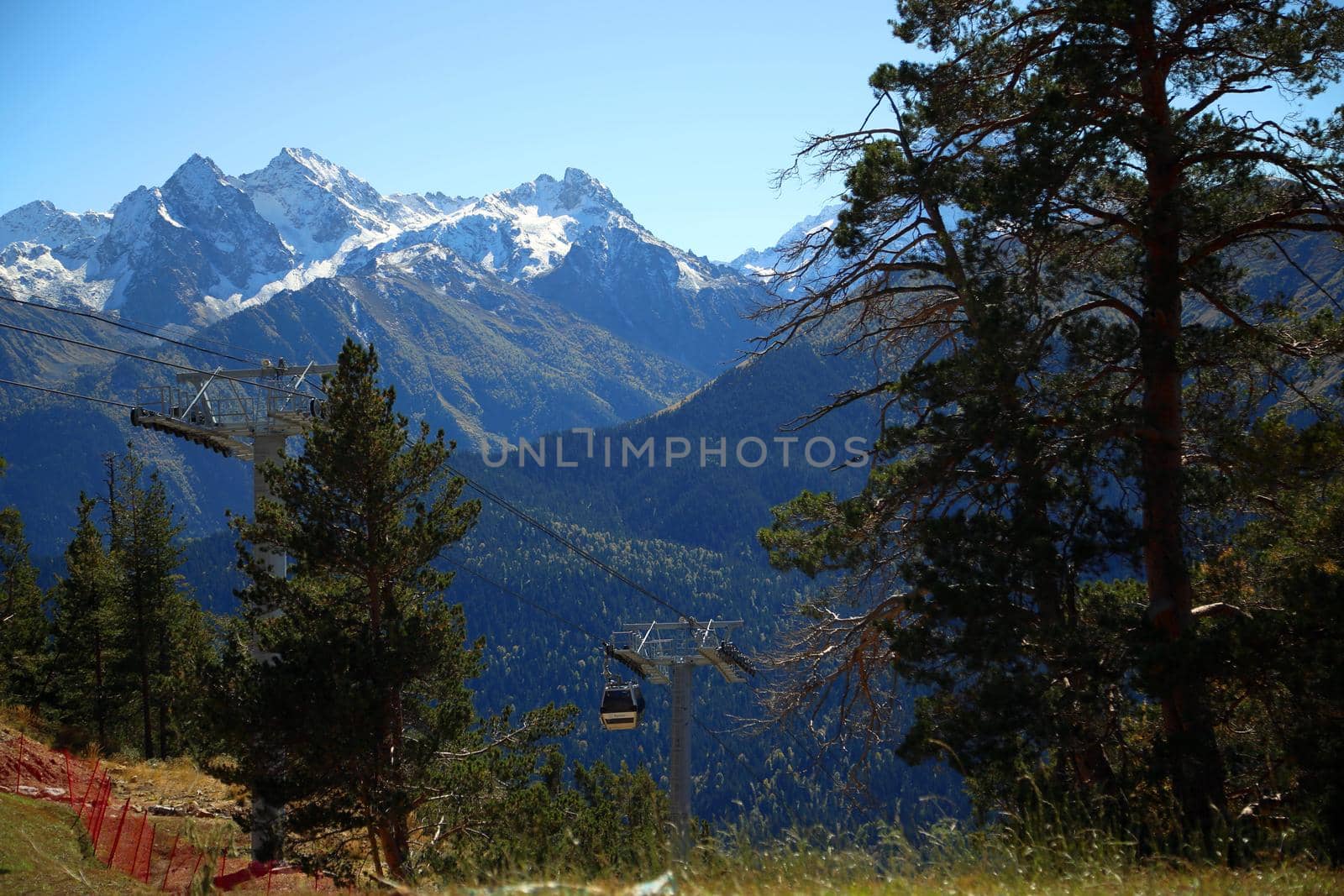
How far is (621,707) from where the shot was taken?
2128 centimetres

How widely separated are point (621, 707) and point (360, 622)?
264 inches

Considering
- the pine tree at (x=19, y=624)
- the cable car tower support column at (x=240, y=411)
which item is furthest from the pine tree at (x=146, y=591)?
the cable car tower support column at (x=240, y=411)

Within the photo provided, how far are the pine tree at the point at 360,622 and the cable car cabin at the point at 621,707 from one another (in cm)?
445

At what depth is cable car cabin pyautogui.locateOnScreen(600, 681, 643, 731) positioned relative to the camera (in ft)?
69.6

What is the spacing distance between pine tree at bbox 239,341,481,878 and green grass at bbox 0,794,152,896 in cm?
261

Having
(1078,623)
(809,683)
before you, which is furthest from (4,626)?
(1078,623)

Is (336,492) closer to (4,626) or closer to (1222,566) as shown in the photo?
(1222,566)

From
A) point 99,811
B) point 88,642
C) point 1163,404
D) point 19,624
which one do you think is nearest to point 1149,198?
point 1163,404

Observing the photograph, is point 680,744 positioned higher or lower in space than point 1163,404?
lower

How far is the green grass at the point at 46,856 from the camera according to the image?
9875 mm

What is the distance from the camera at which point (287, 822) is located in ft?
48.9

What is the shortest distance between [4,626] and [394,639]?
2535 cm

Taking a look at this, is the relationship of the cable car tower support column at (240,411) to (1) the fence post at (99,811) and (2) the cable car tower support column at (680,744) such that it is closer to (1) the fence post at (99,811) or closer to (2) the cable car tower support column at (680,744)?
(1) the fence post at (99,811)

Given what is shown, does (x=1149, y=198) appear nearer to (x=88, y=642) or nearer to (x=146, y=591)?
(x=146, y=591)
